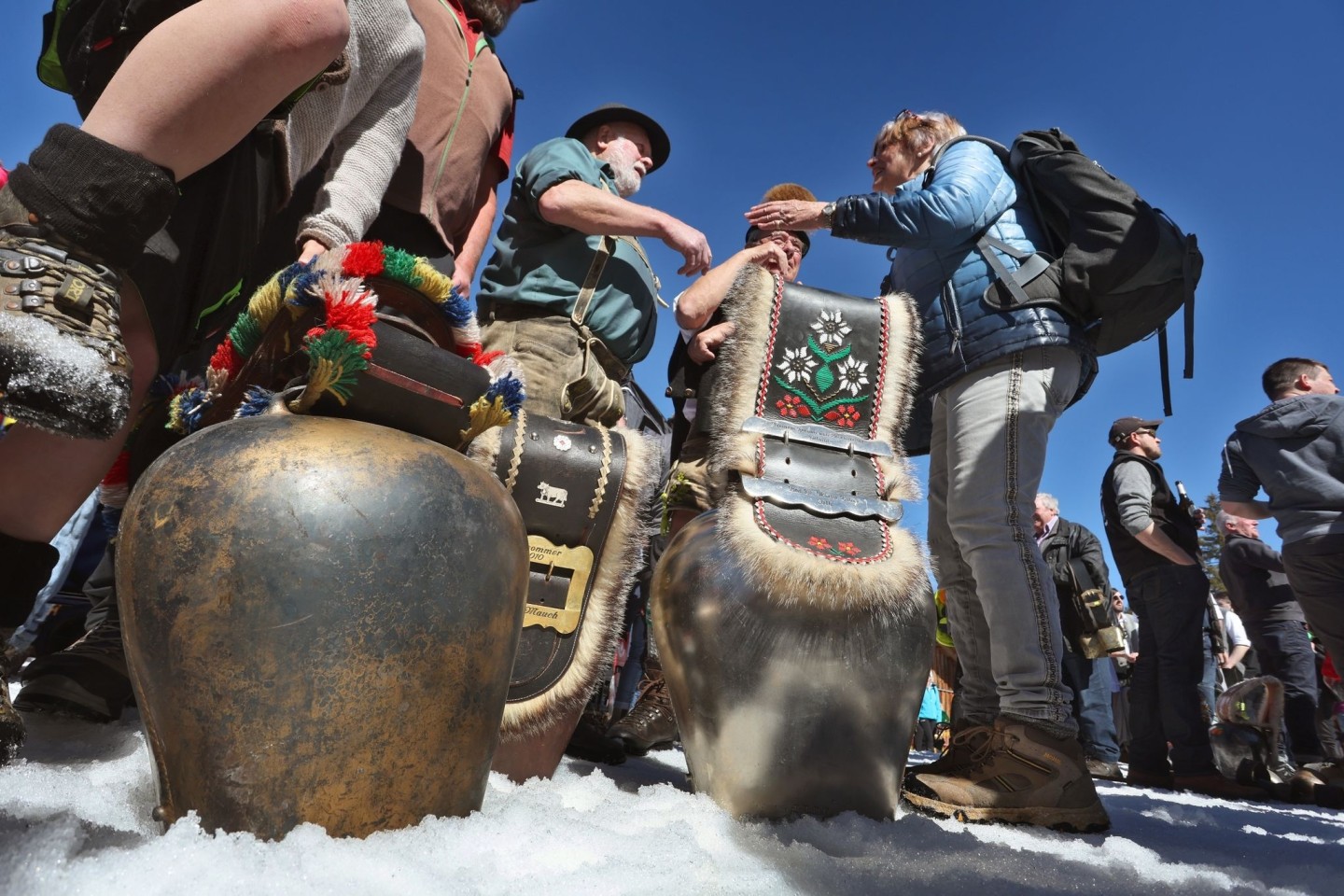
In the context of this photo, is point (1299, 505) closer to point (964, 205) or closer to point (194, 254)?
point (964, 205)

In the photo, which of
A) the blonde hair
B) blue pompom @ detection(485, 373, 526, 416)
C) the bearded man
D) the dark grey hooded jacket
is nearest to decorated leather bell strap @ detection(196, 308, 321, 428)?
blue pompom @ detection(485, 373, 526, 416)

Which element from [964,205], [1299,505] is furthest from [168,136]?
[1299,505]

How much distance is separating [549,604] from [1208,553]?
34405 millimetres

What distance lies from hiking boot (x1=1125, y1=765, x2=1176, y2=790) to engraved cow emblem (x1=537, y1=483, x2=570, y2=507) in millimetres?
3321

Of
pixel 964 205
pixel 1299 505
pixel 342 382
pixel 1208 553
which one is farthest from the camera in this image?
pixel 1208 553

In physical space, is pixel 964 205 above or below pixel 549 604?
above

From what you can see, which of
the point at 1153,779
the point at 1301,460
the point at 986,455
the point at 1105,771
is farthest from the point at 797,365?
the point at 1105,771

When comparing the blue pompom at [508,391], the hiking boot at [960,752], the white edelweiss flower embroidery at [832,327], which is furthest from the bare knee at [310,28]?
the hiking boot at [960,752]

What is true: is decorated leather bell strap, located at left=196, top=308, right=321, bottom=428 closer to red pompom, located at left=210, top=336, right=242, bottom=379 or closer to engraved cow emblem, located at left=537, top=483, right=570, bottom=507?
red pompom, located at left=210, top=336, right=242, bottom=379

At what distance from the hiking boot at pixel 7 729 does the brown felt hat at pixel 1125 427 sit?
4.58 metres

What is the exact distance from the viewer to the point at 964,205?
2072 mm

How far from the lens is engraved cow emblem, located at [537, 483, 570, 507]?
60.7 inches

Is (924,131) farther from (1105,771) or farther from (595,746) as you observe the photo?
(1105,771)

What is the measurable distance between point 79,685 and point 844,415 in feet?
4.57
